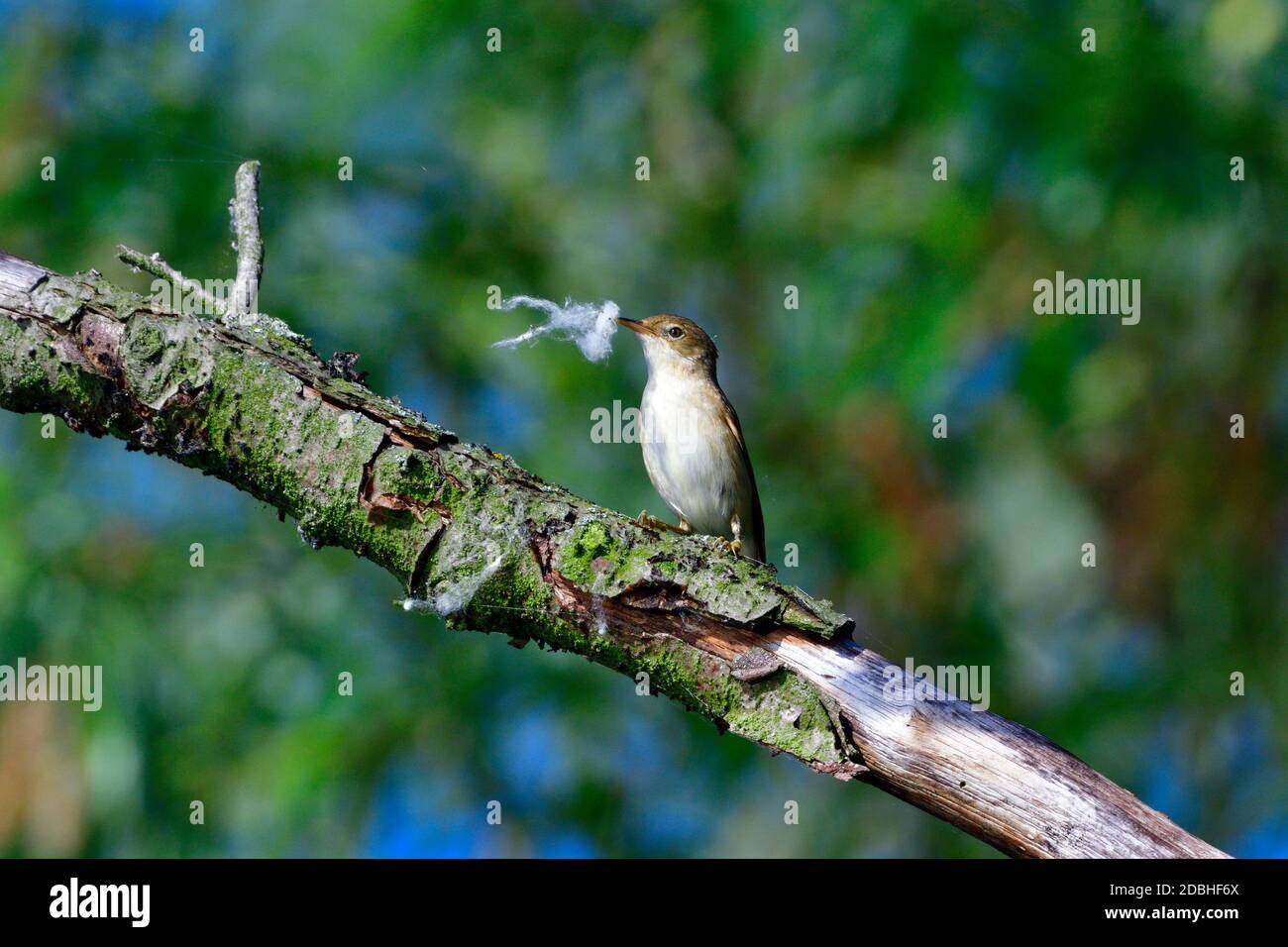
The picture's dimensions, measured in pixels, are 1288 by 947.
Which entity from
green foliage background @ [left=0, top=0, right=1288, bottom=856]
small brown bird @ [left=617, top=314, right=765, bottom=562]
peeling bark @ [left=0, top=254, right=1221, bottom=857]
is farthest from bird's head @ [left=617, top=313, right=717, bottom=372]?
peeling bark @ [left=0, top=254, right=1221, bottom=857]

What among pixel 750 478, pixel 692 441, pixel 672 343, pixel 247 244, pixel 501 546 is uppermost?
pixel 672 343

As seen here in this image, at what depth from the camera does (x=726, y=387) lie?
10.6 metres

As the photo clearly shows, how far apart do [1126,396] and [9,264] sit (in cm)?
789

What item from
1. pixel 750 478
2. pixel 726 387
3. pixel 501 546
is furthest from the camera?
pixel 726 387

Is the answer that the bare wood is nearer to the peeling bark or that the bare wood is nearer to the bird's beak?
the peeling bark

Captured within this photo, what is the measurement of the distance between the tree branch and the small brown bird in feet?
7.61

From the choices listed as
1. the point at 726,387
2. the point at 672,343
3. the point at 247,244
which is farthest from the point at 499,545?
the point at 726,387

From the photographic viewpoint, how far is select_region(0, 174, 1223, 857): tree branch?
10.7 ft

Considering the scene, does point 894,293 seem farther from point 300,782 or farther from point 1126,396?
point 300,782

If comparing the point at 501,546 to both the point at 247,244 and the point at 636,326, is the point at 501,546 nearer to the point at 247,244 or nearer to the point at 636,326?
A: the point at 247,244

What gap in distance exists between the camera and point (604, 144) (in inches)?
439

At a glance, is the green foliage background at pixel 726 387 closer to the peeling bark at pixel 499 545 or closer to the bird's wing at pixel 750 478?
the bird's wing at pixel 750 478

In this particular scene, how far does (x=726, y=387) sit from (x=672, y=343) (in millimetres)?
4287

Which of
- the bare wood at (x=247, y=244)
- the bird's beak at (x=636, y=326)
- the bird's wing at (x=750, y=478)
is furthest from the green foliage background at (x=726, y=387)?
the bare wood at (x=247, y=244)
